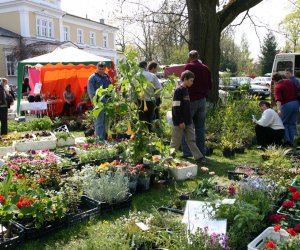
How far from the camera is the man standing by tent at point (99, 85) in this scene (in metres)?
7.87

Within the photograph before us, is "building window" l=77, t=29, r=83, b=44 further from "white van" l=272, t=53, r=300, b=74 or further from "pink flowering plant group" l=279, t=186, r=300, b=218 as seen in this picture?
"pink flowering plant group" l=279, t=186, r=300, b=218

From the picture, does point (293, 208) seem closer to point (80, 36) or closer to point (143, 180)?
point (143, 180)

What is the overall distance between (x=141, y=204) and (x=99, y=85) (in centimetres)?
388

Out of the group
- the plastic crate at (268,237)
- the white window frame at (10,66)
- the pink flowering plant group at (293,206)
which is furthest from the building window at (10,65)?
the plastic crate at (268,237)

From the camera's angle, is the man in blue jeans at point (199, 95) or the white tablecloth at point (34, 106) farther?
the white tablecloth at point (34, 106)

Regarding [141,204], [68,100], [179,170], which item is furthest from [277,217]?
[68,100]

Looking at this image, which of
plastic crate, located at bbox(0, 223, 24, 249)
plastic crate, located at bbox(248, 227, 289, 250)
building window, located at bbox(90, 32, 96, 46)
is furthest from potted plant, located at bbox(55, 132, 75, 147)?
building window, located at bbox(90, 32, 96, 46)

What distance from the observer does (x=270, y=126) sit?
7551 mm

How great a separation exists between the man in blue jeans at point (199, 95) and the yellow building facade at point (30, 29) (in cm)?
2645

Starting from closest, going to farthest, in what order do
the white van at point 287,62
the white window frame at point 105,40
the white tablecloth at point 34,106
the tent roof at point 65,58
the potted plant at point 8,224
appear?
the potted plant at point 8,224, the tent roof at point 65,58, the white tablecloth at point 34,106, the white van at point 287,62, the white window frame at point 105,40

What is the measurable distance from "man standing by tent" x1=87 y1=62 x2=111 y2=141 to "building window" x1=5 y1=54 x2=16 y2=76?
2542 cm

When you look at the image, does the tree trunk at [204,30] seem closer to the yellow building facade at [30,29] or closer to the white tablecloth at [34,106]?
the white tablecloth at [34,106]

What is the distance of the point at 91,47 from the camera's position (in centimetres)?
4162

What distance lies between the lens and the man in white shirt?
7492 millimetres
